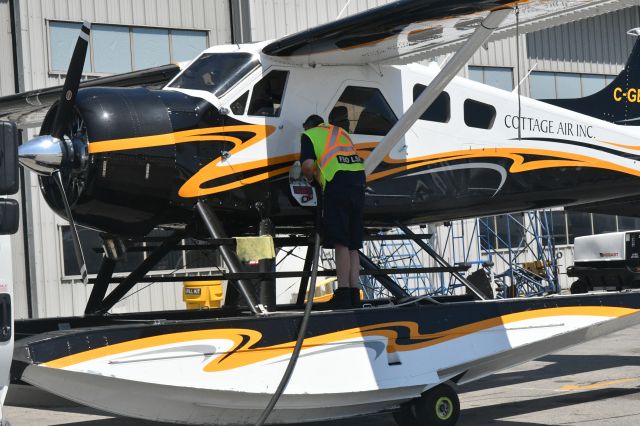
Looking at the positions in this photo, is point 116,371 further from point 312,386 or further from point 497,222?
point 497,222

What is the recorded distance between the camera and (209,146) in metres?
8.51

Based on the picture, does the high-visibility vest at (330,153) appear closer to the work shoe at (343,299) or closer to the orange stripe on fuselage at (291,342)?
the work shoe at (343,299)

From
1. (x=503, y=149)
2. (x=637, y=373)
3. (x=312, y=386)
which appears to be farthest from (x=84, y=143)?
(x=637, y=373)

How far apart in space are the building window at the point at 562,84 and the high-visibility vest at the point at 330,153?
2472 centimetres

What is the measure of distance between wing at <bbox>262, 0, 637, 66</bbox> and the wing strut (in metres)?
0.13

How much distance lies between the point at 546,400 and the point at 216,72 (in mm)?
4569

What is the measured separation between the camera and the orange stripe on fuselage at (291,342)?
7.19 m

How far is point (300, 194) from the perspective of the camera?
9.09 m

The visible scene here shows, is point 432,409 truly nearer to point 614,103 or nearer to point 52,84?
point 614,103

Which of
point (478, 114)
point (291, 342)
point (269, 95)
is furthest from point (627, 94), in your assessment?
point (291, 342)

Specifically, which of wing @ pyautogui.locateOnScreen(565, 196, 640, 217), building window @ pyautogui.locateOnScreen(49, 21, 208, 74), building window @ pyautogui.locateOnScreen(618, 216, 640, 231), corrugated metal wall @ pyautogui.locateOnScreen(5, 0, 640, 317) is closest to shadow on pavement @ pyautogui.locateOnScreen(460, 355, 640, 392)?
wing @ pyautogui.locateOnScreen(565, 196, 640, 217)

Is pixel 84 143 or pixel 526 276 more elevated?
pixel 84 143

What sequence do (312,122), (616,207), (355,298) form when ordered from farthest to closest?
(616,207), (355,298), (312,122)

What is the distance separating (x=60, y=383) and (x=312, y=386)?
2005 millimetres
